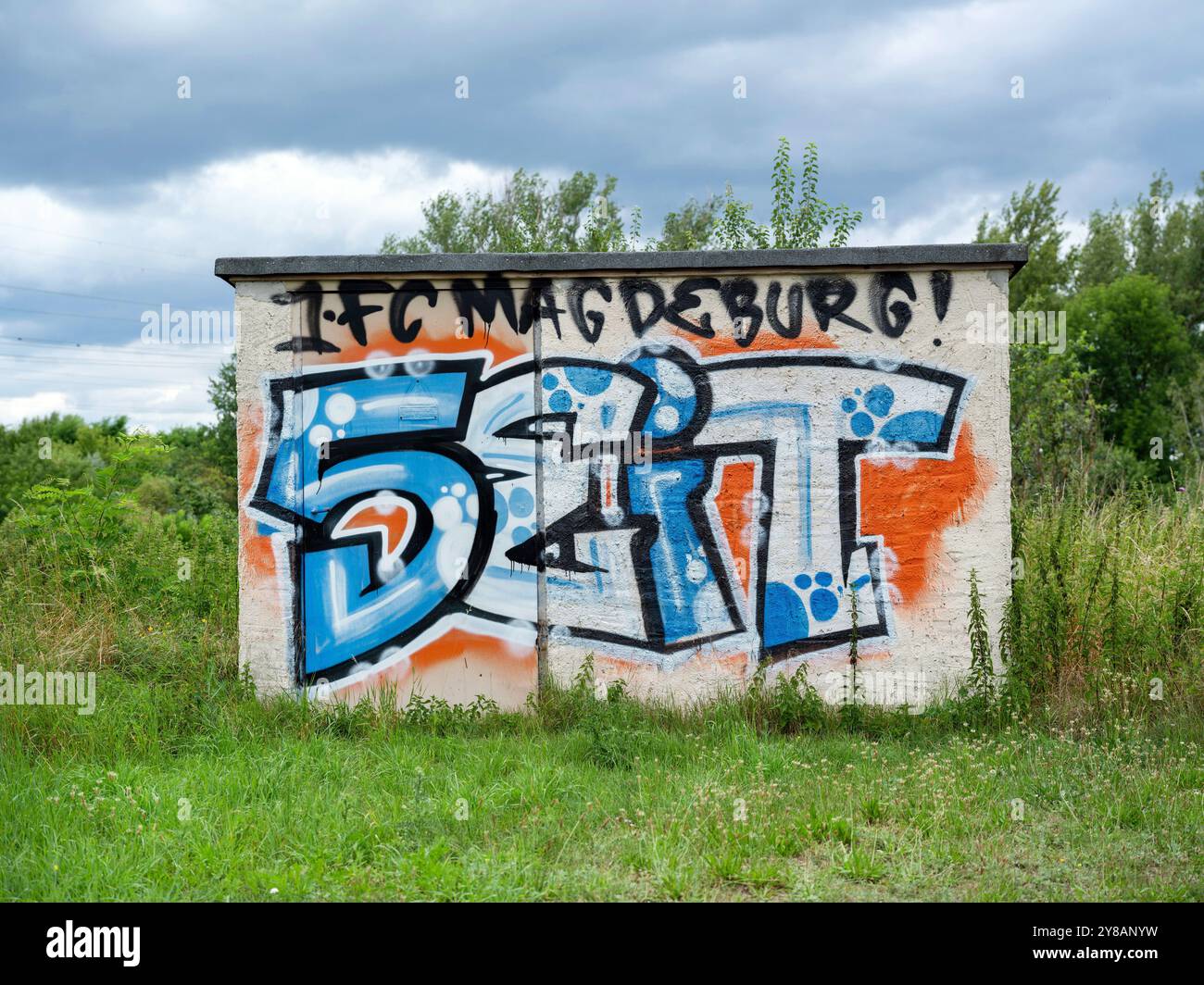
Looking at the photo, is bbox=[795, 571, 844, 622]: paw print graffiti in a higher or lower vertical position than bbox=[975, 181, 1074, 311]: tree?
lower

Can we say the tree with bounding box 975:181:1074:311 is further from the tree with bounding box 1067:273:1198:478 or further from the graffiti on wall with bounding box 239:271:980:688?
the graffiti on wall with bounding box 239:271:980:688

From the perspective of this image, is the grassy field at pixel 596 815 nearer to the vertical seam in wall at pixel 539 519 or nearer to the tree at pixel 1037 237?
the vertical seam in wall at pixel 539 519

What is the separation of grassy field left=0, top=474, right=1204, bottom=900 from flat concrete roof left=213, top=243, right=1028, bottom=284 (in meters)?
2.10

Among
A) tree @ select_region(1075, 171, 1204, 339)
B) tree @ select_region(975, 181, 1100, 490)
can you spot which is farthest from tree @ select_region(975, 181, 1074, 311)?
tree @ select_region(975, 181, 1100, 490)

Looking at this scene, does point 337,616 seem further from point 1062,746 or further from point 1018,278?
point 1018,278

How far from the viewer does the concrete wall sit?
248 inches

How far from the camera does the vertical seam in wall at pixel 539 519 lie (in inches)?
248

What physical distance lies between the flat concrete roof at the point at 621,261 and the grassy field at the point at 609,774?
2.10 metres

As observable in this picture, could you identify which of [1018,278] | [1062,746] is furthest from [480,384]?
[1018,278]

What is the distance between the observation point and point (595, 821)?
14.5 feet

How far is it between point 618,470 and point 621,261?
4.64ft

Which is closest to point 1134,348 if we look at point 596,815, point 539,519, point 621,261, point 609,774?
point 621,261

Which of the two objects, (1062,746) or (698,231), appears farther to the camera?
(698,231)

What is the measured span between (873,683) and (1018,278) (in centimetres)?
2888
